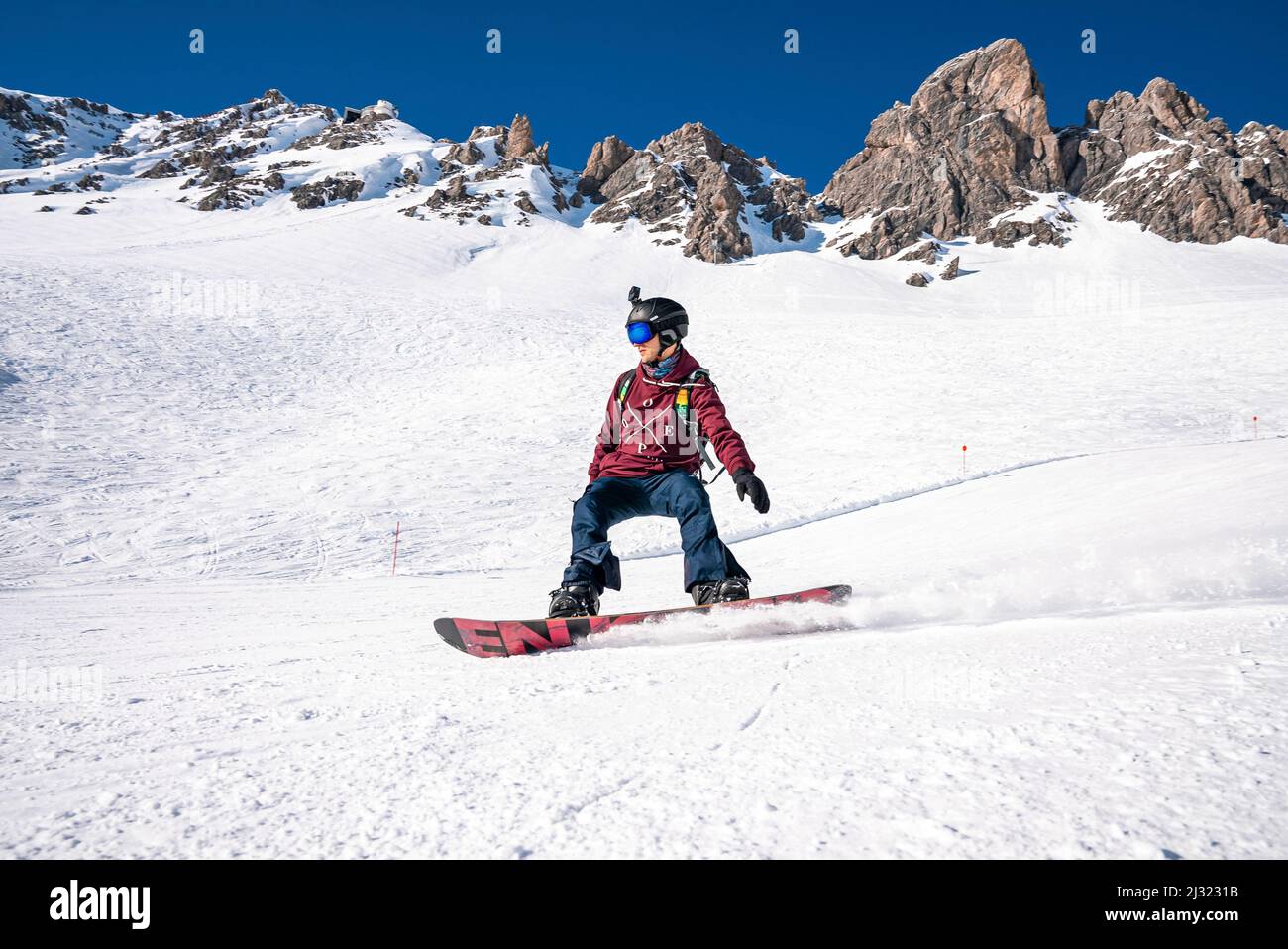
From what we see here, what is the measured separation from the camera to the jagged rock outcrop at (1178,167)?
222 ft

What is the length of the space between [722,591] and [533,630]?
0.94 metres

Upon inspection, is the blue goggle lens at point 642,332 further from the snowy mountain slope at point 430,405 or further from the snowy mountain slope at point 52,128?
the snowy mountain slope at point 52,128

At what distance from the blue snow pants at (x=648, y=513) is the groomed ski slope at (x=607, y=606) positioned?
482 millimetres

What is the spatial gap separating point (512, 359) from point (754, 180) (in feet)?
255

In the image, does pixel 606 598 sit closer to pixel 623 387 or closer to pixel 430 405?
pixel 623 387

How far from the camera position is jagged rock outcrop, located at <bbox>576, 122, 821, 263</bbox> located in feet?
210

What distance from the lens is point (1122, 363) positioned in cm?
2044

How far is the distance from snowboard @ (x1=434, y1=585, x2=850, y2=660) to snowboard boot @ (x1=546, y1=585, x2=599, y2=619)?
0.68ft

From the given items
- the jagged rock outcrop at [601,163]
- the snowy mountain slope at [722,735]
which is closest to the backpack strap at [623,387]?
the snowy mountain slope at [722,735]

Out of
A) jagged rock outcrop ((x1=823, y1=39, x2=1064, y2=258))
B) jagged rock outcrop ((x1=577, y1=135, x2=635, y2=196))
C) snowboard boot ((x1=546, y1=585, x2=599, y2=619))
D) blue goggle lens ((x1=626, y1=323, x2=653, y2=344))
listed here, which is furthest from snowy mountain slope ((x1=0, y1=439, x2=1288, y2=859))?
jagged rock outcrop ((x1=577, y1=135, x2=635, y2=196))

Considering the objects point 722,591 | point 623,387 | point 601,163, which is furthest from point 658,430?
point 601,163
